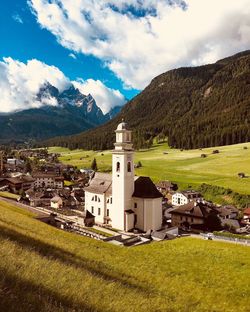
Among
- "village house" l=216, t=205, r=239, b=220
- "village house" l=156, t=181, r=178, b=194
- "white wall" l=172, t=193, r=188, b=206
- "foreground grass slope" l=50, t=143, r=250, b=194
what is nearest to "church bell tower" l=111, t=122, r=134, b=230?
"village house" l=216, t=205, r=239, b=220

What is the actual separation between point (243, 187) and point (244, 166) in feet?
98.8

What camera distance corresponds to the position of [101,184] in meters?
62.7

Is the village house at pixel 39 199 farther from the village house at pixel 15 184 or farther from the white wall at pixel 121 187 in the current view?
the white wall at pixel 121 187

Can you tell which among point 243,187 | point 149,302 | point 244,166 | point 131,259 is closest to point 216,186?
point 243,187

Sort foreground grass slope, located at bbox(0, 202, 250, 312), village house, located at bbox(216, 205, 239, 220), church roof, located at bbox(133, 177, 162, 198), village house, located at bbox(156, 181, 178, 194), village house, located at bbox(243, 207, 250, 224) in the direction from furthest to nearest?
village house, located at bbox(156, 181, 178, 194) < village house, located at bbox(243, 207, 250, 224) < village house, located at bbox(216, 205, 239, 220) < church roof, located at bbox(133, 177, 162, 198) < foreground grass slope, located at bbox(0, 202, 250, 312)

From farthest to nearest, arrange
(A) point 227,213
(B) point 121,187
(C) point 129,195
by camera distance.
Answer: (A) point 227,213
(C) point 129,195
(B) point 121,187

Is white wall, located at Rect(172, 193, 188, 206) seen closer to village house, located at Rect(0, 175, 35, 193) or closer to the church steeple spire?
the church steeple spire

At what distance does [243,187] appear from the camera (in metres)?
95.8

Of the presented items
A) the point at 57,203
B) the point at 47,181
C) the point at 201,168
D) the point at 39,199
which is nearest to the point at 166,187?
the point at 201,168

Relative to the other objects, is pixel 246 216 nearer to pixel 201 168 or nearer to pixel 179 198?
pixel 179 198

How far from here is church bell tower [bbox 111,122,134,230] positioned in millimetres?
53875

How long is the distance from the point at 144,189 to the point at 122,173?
4893mm

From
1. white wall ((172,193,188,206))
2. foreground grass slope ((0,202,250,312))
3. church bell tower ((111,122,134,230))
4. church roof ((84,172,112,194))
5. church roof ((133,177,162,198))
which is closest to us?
foreground grass slope ((0,202,250,312))

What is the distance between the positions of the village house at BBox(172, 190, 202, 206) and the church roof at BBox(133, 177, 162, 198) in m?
35.0
